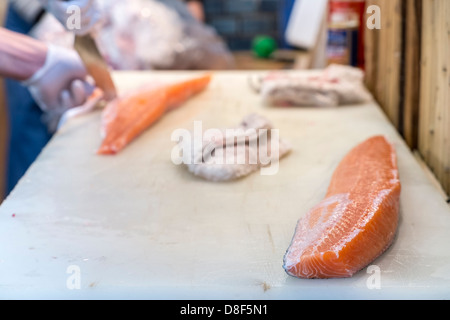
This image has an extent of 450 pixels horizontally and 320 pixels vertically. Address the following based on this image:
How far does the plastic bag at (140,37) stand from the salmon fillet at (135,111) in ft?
3.56

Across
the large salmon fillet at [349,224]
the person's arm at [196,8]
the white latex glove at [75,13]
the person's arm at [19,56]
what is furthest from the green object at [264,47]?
the large salmon fillet at [349,224]

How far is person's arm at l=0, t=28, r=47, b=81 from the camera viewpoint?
2.19 metres

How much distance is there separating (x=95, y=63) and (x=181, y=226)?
99cm

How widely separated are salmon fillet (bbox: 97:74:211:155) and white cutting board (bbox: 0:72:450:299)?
0.13 ft

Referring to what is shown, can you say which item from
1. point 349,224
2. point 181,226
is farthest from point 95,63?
point 349,224

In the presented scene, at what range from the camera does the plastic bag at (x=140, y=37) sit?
327 centimetres

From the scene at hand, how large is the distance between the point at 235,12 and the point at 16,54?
3.30m

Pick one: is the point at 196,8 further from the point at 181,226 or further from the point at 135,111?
the point at 181,226

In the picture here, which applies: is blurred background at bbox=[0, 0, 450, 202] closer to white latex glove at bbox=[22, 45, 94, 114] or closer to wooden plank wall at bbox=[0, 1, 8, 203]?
wooden plank wall at bbox=[0, 1, 8, 203]

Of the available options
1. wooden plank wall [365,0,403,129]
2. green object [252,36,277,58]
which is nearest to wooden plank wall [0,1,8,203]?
wooden plank wall [365,0,403,129]

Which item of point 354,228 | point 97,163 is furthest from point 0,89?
point 354,228

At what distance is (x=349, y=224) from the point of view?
127 cm

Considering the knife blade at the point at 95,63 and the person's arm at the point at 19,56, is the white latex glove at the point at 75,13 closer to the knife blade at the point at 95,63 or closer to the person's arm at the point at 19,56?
the knife blade at the point at 95,63

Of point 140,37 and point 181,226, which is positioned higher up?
point 140,37
